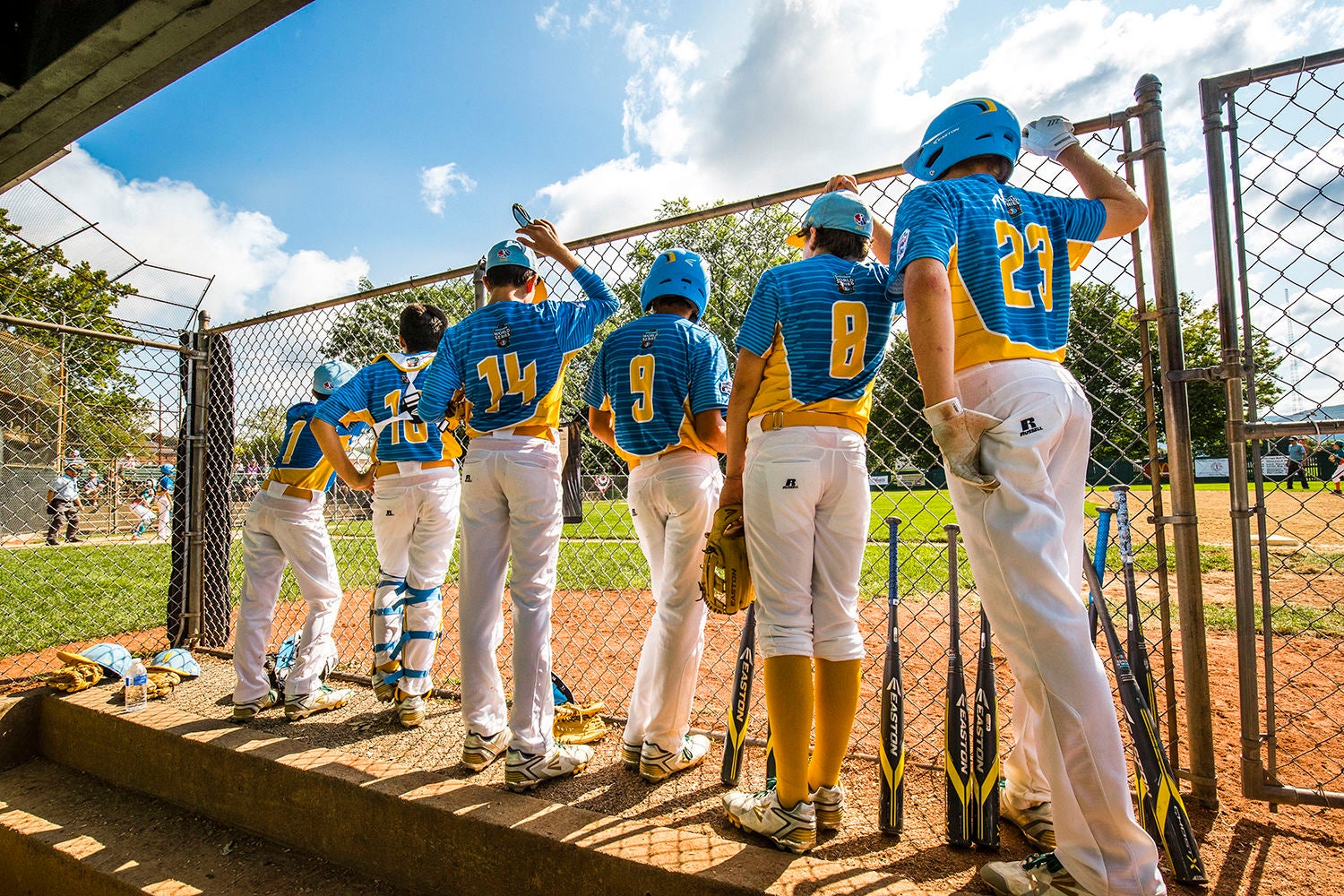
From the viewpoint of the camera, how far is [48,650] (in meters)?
6.35

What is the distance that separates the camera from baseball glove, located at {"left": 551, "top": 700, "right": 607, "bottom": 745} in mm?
3443

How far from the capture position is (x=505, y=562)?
10.6 ft

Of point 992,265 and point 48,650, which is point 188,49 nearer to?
point 992,265

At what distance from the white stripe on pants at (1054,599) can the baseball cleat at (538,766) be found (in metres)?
1.95

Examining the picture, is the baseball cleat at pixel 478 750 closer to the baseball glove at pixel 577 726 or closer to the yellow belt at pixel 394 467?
the baseball glove at pixel 577 726

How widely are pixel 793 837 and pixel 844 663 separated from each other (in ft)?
1.94

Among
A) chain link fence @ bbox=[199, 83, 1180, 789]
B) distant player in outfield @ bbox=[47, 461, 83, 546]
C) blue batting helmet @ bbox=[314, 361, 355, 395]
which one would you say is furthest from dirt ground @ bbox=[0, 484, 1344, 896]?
distant player in outfield @ bbox=[47, 461, 83, 546]

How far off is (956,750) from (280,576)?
4.10m

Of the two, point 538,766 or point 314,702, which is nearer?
point 538,766

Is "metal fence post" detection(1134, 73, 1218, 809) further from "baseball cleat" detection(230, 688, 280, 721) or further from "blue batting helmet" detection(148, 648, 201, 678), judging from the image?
"blue batting helmet" detection(148, 648, 201, 678)

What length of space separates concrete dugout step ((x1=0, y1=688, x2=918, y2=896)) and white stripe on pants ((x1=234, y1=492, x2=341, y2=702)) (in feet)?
1.64

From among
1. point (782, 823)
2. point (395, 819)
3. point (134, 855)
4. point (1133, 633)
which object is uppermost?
point (1133, 633)

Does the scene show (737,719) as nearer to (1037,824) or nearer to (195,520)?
(1037,824)

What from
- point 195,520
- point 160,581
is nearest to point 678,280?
point 195,520
